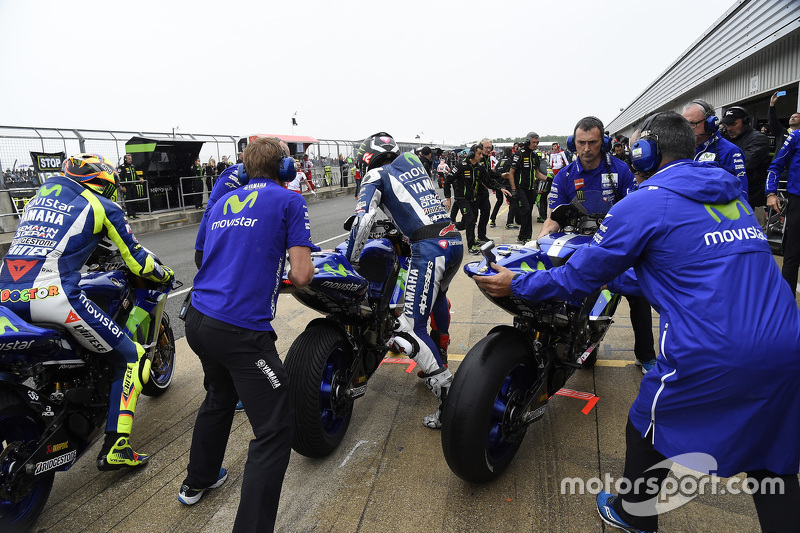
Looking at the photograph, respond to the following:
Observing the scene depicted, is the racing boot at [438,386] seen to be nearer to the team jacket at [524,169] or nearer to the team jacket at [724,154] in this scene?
the team jacket at [724,154]

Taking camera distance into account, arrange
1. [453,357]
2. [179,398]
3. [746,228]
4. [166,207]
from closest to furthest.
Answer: [746,228]
[179,398]
[453,357]
[166,207]

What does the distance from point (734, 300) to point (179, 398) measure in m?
3.76

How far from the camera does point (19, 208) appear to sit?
11.7m

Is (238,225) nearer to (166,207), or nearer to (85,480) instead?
(85,480)

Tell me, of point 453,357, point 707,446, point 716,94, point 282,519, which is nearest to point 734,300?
point 707,446

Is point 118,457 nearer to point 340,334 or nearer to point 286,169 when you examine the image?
point 340,334

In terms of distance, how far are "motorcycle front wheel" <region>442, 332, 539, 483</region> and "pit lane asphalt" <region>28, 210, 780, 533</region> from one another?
0.23 m

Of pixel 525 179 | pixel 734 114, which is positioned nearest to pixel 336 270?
pixel 734 114

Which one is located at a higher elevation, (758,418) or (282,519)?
(758,418)

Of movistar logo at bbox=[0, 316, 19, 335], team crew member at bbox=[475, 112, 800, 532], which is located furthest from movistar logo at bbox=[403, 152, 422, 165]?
movistar logo at bbox=[0, 316, 19, 335]

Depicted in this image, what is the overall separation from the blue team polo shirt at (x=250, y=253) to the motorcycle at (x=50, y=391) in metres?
0.92

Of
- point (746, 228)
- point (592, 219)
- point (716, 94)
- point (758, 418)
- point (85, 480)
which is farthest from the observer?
point (716, 94)

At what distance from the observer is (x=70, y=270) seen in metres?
2.85

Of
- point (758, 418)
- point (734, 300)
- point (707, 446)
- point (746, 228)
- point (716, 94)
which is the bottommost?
point (707, 446)
